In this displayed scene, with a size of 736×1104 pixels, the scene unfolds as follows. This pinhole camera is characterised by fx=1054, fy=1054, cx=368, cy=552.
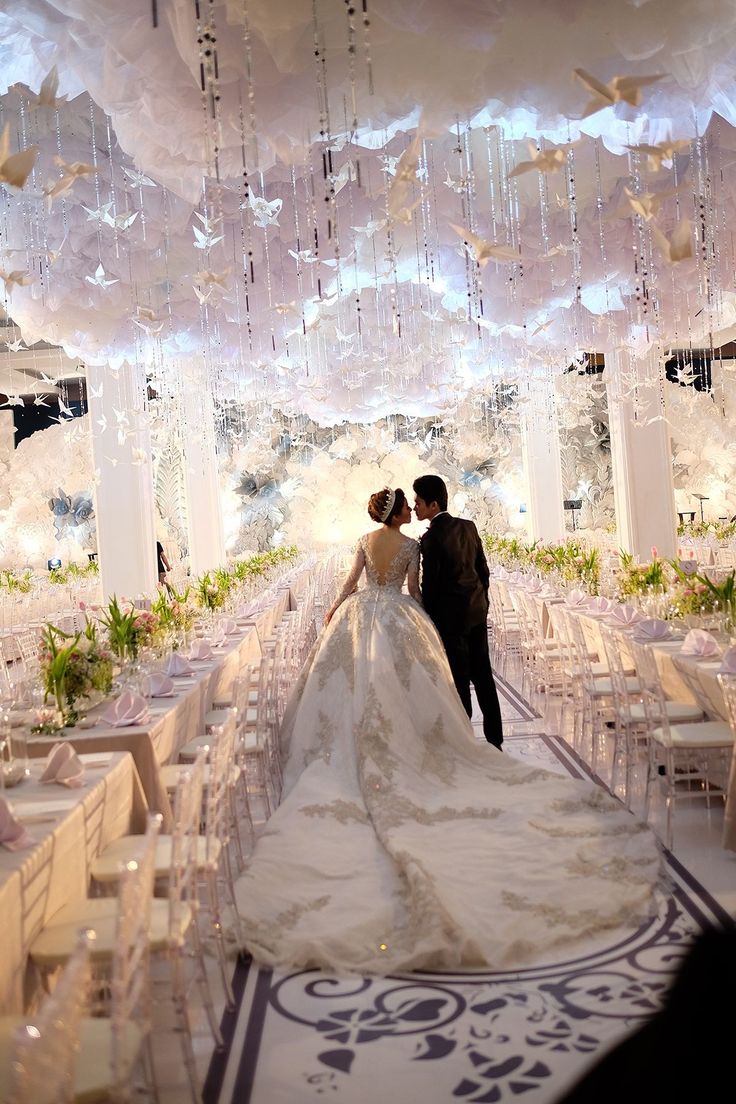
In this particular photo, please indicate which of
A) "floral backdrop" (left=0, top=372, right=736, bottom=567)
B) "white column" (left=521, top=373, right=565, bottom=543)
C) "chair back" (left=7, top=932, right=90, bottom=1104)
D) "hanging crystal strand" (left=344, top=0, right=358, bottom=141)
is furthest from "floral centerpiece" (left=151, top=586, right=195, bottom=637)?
"floral backdrop" (left=0, top=372, right=736, bottom=567)

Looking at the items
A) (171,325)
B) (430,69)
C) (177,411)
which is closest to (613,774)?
(430,69)

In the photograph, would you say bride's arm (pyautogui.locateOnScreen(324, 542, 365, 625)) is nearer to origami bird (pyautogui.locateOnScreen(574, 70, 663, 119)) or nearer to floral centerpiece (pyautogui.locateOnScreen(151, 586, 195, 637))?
floral centerpiece (pyautogui.locateOnScreen(151, 586, 195, 637))

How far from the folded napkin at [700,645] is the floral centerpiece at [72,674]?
3.25 metres

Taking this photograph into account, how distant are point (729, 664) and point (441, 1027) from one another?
2.67 metres

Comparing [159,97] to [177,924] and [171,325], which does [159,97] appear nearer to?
[177,924]

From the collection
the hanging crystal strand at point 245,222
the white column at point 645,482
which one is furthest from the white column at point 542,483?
the hanging crystal strand at point 245,222

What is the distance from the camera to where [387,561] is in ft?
22.2

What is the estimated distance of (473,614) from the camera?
22.9 feet

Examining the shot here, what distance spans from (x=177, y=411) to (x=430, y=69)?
9925 millimetres

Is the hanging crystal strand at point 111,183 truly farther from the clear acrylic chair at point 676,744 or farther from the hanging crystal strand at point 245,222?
the clear acrylic chair at point 676,744

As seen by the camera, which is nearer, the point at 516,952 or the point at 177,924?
the point at 177,924

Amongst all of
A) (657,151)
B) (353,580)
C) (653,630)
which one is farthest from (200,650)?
(657,151)

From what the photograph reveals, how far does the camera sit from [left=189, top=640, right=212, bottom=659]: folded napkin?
745cm

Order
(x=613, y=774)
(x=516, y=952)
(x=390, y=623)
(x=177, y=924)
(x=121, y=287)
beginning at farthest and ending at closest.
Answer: (x=121, y=287), (x=390, y=623), (x=613, y=774), (x=516, y=952), (x=177, y=924)
